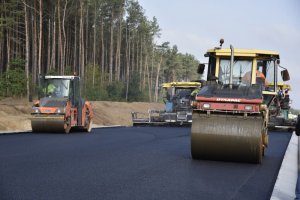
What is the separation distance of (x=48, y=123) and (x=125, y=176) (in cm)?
982

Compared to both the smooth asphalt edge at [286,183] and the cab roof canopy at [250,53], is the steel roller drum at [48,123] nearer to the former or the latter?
the cab roof canopy at [250,53]

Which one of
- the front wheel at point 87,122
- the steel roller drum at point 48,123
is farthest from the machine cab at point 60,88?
the front wheel at point 87,122

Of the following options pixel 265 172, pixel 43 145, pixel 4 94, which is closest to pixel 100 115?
pixel 4 94

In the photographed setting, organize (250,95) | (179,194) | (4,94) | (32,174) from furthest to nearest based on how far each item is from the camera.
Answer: (4,94), (250,95), (32,174), (179,194)

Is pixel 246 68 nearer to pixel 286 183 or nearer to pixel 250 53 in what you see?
A: pixel 250 53

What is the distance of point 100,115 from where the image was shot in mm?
32938

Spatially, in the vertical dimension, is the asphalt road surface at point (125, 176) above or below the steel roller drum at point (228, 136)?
below

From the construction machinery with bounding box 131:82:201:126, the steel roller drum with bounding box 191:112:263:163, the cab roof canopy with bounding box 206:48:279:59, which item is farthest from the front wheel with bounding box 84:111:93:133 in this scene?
the steel roller drum with bounding box 191:112:263:163

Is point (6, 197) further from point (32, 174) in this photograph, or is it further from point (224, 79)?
point (224, 79)

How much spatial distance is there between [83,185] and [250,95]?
13.2 feet

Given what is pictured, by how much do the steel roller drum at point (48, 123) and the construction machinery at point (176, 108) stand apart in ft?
32.0

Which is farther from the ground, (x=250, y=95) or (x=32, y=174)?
(x=250, y=95)

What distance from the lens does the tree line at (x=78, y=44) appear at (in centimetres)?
3406

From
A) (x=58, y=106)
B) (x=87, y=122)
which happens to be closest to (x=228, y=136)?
(x=58, y=106)
